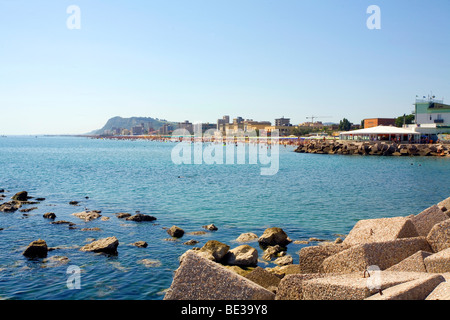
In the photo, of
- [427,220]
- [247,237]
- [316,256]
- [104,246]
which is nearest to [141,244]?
[104,246]

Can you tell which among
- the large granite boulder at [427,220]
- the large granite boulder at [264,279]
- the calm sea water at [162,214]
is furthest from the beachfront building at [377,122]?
the large granite boulder at [264,279]

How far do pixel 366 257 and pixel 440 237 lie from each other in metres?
2.82

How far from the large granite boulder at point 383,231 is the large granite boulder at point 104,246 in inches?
372

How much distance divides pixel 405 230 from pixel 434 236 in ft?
2.52

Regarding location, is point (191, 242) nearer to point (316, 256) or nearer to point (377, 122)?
point (316, 256)

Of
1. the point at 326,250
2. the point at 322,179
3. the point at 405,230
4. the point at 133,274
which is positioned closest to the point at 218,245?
the point at 133,274

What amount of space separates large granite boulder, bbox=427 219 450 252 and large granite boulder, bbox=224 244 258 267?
237 inches

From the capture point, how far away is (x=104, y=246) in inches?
614

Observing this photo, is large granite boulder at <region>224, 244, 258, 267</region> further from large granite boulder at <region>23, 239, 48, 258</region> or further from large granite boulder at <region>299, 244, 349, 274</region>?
large granite boulder at <region>23, 239, 48, 258</region>

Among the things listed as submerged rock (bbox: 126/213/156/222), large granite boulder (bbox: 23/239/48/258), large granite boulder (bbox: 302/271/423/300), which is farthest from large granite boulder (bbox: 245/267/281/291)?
submerged rock (bbox: 126/213/156/222)

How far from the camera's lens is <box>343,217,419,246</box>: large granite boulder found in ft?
34.6
